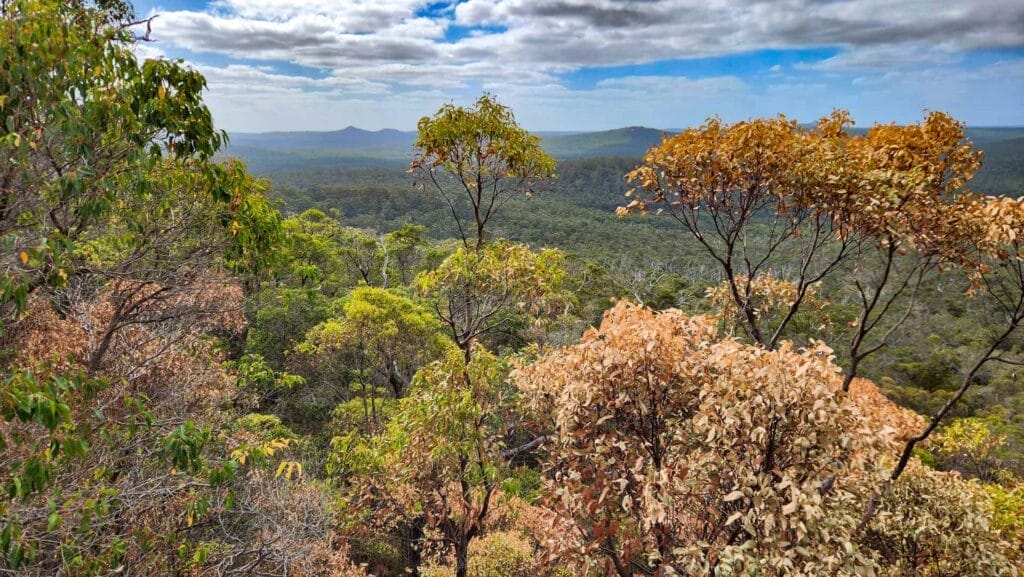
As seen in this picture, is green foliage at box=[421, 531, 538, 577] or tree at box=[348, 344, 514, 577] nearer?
tree at box=[348, 344, 514, 577]

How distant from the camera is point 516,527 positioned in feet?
42.3

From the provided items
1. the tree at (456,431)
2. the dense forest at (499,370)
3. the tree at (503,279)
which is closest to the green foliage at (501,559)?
the dense forest at (499,370)

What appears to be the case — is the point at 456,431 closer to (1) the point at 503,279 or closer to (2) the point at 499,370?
(2) the point at 499,370

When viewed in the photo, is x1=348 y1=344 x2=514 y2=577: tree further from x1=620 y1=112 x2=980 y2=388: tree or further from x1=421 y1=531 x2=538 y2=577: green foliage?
x1=421 y1=531 x2=538 y2=577: green foliage

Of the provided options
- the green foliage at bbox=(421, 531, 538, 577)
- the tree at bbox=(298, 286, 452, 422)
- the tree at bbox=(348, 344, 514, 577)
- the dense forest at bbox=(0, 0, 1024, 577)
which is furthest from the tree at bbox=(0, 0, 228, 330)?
the green foliage at bbox=(421, 531, 538, 577)

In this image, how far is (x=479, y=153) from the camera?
324 inches

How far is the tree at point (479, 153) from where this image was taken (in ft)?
26.1

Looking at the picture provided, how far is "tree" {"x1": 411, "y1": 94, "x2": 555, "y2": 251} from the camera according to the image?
7953 millimetres

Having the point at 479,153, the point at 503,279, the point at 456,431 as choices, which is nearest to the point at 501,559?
the point at 456,431

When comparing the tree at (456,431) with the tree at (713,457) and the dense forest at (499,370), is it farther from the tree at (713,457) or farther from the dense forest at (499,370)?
the tree at (713,457)

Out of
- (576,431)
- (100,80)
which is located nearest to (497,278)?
(576,431)

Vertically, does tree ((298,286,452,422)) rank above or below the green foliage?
above

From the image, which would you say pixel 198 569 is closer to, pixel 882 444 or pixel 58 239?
pixel 58 239

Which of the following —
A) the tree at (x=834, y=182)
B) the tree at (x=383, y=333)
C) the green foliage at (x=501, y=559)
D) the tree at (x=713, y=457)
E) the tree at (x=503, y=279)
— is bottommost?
the green foliage at (x=501, y=559)
